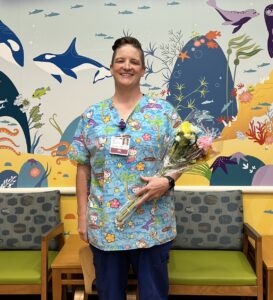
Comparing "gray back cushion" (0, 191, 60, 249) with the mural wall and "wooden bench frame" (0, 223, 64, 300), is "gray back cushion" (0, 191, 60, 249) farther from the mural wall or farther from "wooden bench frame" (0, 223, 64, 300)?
"wooden bench frame" (0, 223, 64, 300)

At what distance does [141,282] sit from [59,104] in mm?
1586

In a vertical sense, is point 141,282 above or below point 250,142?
below

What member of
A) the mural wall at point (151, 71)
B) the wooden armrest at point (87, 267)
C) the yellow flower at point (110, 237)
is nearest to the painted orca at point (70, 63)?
the mural wall at point (151, 71)

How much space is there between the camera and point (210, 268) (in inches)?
92.6

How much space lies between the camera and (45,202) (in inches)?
110

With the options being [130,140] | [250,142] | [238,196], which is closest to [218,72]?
[250,142]

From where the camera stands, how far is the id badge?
68.1 inches

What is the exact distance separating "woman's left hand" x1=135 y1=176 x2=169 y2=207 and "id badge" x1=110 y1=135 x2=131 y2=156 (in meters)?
0.15

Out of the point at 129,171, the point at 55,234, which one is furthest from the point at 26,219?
the point at 129,171

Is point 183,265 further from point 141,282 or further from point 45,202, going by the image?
point 45,202

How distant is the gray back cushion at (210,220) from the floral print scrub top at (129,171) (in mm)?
912

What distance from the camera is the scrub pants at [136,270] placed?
179 cm

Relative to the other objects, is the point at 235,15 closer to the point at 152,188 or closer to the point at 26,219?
the point at 152,188

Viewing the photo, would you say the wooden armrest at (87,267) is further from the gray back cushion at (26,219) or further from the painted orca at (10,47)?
the painted orca at (10,47)
